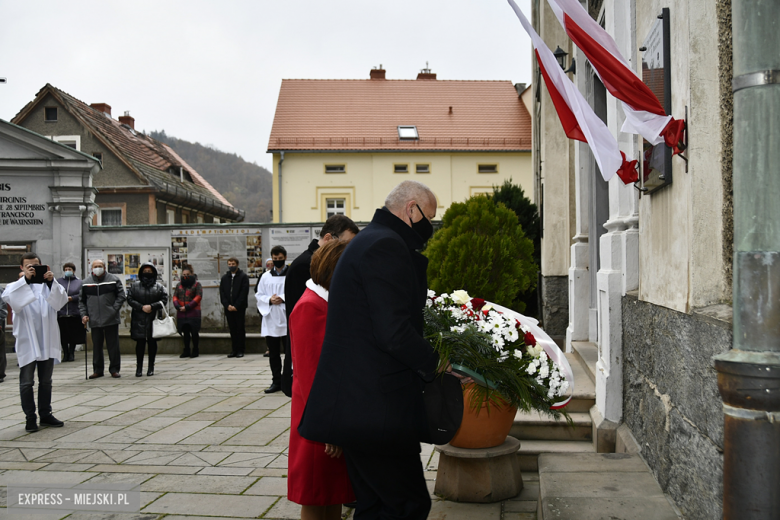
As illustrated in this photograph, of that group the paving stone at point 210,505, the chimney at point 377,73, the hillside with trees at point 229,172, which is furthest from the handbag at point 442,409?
the hillside with trees at point 229,172

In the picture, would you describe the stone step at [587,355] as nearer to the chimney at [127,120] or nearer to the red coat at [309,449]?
the red coat at [309,449]

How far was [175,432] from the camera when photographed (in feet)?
22.2

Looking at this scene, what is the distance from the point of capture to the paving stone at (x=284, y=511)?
4.34 m

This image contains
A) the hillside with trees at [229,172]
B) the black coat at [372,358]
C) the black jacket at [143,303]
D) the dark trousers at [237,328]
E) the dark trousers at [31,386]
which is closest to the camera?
the black coat at [372,358]

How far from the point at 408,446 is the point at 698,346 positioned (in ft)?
4.37

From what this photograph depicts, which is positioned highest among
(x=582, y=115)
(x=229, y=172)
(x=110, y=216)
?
(x=229, y=172)

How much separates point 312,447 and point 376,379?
2.70ft

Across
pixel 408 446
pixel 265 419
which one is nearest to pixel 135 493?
pixel 265 419

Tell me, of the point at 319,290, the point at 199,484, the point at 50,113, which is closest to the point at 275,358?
the point at 199,484

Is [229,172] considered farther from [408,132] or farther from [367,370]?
[367,370]

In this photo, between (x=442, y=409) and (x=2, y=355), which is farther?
(x=2, y=355)

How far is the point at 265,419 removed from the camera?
285 inches

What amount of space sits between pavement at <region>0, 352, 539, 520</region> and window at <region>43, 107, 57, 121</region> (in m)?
25.1

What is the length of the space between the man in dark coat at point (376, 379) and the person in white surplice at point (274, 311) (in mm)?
6353
